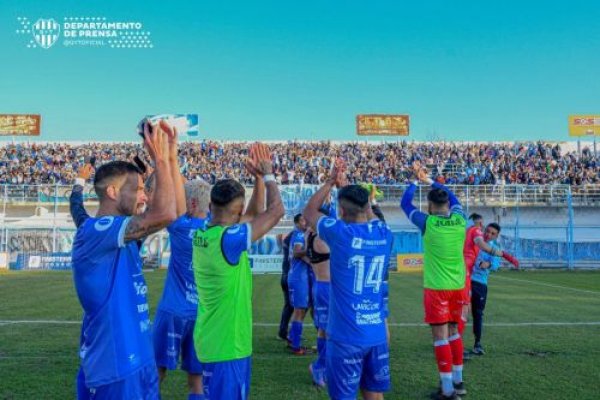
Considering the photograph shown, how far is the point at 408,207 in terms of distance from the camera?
7059 millimetres

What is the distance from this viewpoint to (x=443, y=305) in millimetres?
6957

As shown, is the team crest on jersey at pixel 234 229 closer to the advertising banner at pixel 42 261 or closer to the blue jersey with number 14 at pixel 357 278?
the blue jersey with number 14 at pixel 357 278

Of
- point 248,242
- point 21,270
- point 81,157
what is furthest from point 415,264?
point 81,157

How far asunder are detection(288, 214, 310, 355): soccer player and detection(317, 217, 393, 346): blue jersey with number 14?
4489mm

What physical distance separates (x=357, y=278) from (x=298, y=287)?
194 inches

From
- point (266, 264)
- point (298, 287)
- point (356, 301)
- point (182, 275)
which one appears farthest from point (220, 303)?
point (266, 264)

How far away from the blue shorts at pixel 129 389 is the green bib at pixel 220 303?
62 centimetres

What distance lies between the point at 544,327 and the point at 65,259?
26.1 metres

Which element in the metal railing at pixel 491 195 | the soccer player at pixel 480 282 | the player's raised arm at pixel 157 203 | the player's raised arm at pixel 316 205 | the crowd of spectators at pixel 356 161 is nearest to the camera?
the player's raised arm at pixel 157 203

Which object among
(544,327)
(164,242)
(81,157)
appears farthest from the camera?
(81,157)

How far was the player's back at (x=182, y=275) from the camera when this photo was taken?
547 cm

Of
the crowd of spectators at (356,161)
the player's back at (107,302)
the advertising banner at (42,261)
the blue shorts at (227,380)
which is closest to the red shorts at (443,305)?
the blue shorts at (227,380)

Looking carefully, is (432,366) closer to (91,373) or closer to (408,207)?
(408,207)

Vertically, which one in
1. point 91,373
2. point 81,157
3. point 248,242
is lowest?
point 91,373
